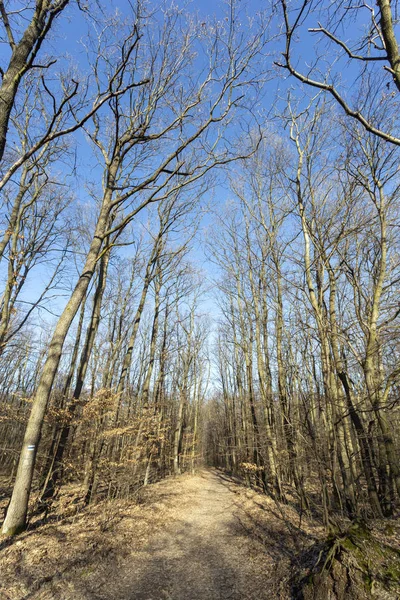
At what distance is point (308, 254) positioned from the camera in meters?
7.38

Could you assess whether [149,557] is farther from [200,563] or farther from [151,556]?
[200,563]

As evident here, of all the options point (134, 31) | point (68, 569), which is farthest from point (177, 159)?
point (68, 569)

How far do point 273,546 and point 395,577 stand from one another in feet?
9.74

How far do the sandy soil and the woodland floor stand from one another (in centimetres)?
1

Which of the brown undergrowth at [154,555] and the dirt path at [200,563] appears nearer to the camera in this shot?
the brown undergrowth at [154,555]

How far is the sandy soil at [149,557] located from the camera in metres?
3.77

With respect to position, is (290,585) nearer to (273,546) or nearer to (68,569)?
(273,546)

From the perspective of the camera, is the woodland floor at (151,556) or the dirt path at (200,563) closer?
the woodland floor at (151,556)

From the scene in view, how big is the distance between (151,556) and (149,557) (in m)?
0.06

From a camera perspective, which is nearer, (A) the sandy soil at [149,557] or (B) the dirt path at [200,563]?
(A) the sandy soil at [149,557]

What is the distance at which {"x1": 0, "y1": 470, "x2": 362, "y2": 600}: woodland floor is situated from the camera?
377 centimetres

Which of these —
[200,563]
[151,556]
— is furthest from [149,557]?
[200,563]

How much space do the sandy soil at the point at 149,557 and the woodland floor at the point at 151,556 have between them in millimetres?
14

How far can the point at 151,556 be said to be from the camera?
496 cm
